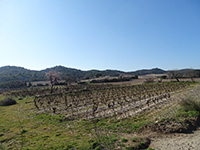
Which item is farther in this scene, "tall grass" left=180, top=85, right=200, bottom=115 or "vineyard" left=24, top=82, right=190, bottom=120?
"vineyard" left=24, top=82, right=190, bottom=120

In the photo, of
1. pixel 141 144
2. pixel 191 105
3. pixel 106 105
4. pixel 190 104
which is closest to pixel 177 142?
pixel 141 144

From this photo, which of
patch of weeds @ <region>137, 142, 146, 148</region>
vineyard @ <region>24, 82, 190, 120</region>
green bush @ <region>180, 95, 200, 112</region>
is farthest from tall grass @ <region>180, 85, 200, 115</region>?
patch of weeds @ <region>137, 142, 146, 148</region>

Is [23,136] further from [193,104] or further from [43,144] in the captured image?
[193,104]

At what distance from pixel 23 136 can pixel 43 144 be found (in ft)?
9.84

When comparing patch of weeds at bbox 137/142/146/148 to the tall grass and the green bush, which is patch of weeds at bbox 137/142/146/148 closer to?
the tall grass

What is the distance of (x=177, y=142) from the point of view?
7.18 metres

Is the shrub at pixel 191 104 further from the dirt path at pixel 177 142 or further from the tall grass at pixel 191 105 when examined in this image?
the dirt path at pixel 177 142

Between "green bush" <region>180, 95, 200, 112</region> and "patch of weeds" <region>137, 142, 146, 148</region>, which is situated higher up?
"green bush" <region>180, 95, 200, 112</region>

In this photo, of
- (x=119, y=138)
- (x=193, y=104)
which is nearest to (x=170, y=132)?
(x=119, y=138)

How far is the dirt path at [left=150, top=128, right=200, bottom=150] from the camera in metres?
6.69

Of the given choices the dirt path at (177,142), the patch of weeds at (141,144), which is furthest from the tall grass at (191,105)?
the patch of weeds at (141,144)

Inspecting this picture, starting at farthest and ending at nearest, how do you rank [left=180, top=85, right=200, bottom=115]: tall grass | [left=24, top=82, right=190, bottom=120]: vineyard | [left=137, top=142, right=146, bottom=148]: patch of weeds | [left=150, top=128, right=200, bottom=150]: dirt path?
1. [left=24, top=82, right=190, bottom=120]: vineyard
2. [left=180, top=85, right=200, bottom=115]: tall grass
3. [left=137, top=142, right=146, bottom=148]: patch of weeds
4. [left=150, top=128, right=200, bottom=150]: dirt path

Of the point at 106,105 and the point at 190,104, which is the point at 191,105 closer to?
the point at 190,104

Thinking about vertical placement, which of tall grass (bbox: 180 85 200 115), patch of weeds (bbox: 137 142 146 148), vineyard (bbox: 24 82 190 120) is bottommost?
vineyard (bbox: 24 82 190 120)
